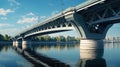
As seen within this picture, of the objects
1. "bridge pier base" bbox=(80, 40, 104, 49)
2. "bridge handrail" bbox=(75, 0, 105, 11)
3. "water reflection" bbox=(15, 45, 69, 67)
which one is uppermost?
"bridge handrail" bbox=(75, 0, 105, 11)

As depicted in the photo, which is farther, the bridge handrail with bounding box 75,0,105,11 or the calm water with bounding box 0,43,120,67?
the bridge handrail with bounding box 75,0,105,11

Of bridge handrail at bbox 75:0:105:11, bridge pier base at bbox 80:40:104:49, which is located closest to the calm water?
bridge pier base at bbox 80:40:104:49

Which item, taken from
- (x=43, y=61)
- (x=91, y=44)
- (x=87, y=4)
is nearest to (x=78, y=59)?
(x=91, y=44)

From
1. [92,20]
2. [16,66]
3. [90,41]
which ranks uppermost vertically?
[92,20]

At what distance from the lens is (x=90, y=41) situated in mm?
53656

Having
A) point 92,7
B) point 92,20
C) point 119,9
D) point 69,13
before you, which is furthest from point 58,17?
point 119,9

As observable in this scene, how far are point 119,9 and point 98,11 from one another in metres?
5.87

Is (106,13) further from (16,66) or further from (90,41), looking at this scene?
(16,66)

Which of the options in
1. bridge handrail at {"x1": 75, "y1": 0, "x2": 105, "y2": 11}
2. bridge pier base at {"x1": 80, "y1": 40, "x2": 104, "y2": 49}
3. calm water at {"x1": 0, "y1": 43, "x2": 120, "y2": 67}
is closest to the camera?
calm water at {"x1": 0, "y1": 43, "x2": 120, "y2": 67}

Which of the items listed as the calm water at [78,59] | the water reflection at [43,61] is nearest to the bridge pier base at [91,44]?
the calm water at [78,59]

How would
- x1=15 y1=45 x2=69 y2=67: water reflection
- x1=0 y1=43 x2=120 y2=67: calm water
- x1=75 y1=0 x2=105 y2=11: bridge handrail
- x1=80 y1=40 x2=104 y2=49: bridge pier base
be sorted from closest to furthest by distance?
x1=15 y1=45 x2=69 y2=67: water reflection
x1=0 y1=43 x2=120 y2=67: calm water
x1=75 y1=0 x2=105 y2=11: bridge handrail
x1=80 y1=40 x2=104 y2=49: bridge pier base

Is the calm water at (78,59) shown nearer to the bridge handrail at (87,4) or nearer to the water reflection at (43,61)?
the water reflection at (43,61)

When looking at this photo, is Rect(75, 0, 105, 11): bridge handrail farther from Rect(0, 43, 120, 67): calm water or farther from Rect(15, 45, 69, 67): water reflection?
Rect(15, 45, 69, 67): water reflection

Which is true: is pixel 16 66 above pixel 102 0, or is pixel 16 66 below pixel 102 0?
below
